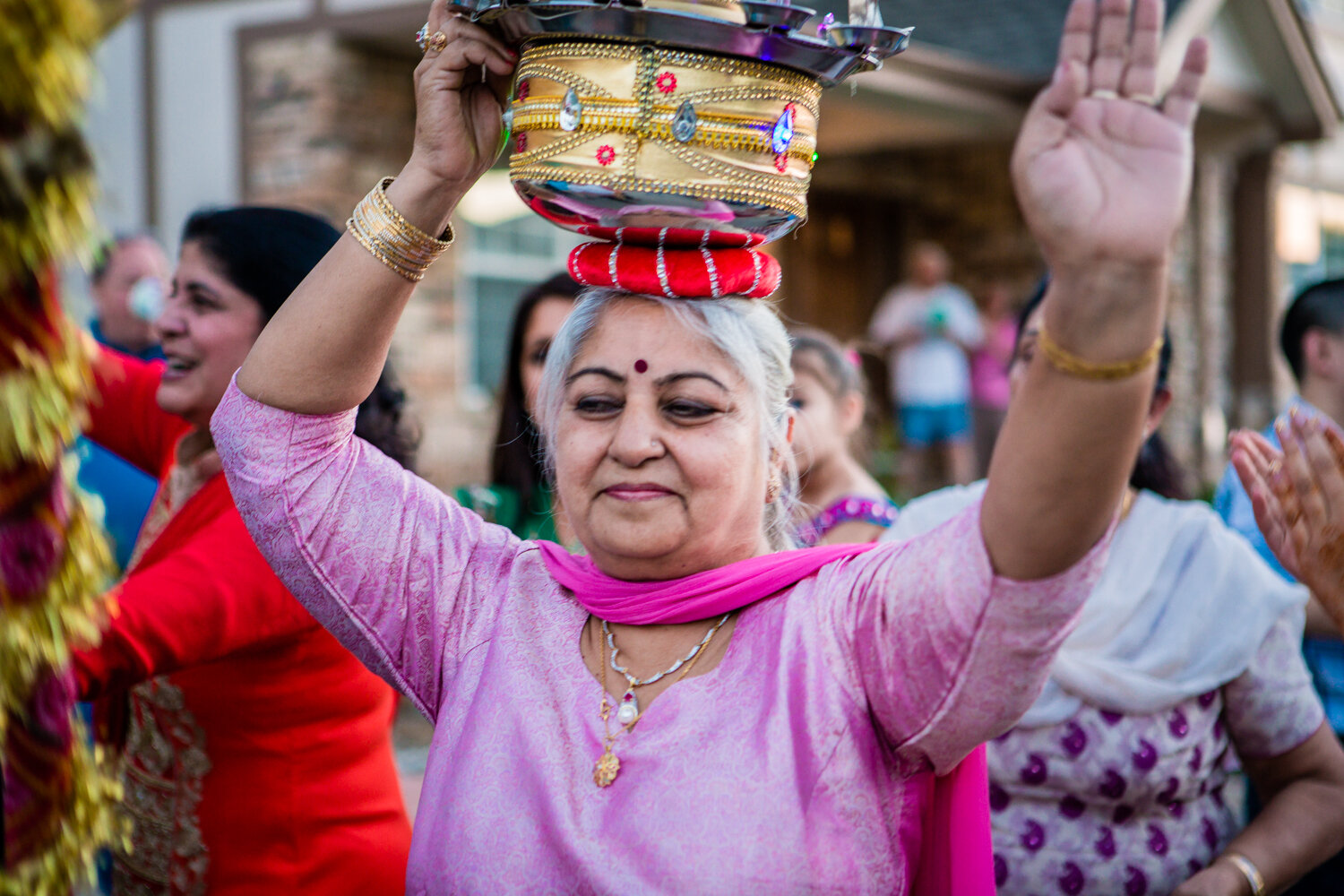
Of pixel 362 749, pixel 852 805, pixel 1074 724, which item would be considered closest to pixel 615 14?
pixel 852 805

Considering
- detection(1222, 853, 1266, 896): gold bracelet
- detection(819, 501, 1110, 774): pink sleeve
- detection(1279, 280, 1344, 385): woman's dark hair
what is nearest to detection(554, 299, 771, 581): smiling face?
detection(819, 501, 1110, 774): pink sleeve

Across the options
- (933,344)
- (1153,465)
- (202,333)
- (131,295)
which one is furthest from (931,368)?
(202,333)

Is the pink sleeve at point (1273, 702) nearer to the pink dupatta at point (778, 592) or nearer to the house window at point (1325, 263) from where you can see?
the pink dupatta at point (778, 592)

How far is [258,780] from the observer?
2.28 metres

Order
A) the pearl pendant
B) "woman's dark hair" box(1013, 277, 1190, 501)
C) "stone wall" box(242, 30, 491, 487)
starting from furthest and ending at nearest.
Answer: "stone wall" box(242, 30, 491, 487) < "woman's dark hair" box(1013, 277, 1190, 501) < the pearl pendant

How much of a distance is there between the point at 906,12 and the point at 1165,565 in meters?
8.60

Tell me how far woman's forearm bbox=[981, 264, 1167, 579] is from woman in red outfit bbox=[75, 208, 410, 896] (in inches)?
53.9

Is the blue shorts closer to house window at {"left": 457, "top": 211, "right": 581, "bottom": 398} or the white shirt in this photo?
the white shirt

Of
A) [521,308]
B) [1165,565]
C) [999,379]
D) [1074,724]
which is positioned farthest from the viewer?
[999,379]

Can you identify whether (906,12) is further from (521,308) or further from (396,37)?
(521,308)

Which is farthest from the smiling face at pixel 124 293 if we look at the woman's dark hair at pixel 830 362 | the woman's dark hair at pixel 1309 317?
the woman's dark hair at pixel 1309 317

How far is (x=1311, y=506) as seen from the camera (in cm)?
205

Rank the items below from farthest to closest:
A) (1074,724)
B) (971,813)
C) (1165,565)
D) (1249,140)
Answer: (1249,140) < (1165,565) < (1074,724) < (971,813)

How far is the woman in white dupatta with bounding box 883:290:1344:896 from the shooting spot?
2.40 meters
